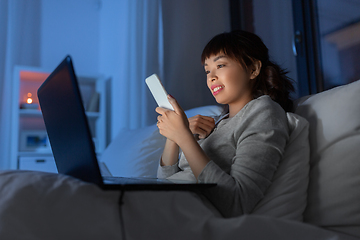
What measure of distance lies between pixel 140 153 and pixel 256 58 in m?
0.76

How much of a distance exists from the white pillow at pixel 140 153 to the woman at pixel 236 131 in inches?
13.6

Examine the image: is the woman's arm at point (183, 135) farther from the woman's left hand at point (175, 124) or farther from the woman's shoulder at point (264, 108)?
the woman's shoulder at point (264, 108)

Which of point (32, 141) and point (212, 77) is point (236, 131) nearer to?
point (212, 77)

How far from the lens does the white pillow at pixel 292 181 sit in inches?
28.8

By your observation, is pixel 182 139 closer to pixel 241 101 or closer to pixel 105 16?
pixel 241 101

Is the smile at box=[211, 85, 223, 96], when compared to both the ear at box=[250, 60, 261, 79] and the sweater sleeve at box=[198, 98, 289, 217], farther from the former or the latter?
the sweater sleeve at box=[198, 98, 289, 217]

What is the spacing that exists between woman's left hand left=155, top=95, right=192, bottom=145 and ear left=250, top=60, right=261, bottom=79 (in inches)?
13.4

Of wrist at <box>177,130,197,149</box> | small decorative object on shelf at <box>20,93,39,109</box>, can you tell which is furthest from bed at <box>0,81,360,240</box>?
small decorative object on shelf at <box>20,93,39,109</box>

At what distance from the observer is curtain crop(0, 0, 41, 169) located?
2529 mm

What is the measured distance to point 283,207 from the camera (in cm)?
73

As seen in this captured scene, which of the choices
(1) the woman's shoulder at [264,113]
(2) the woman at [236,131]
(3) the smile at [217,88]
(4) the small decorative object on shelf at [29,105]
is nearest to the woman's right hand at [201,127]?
(2) the woman at [236,131]

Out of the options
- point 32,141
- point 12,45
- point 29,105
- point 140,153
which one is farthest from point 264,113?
point 12,45

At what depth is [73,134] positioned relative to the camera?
2.06 ft

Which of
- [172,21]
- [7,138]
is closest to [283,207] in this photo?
[172,21]
